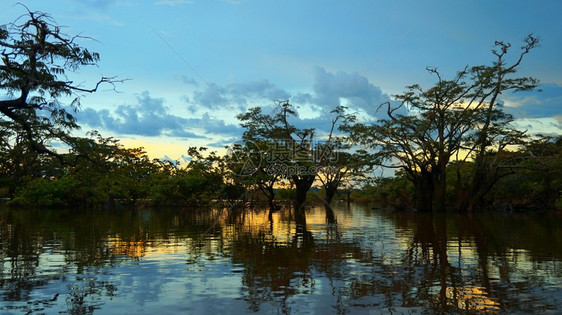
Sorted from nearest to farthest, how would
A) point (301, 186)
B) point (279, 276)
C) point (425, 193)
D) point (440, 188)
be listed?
point (279, 276), point (425, 193), point (440, 188), point (301, 186)

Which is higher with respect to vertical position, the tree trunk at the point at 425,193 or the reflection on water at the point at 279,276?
the tree trunk at the point at 425,193

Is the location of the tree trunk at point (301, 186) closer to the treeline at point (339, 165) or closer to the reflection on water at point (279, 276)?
the treeline at point (339, 165)

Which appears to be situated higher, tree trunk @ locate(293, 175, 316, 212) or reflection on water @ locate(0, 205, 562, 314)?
tree trunk @ locate(293, 175, 316, 212)

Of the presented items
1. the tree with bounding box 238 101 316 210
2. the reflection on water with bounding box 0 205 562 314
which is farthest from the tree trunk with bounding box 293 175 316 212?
the reflection on water with bounding box 0 205 562 314

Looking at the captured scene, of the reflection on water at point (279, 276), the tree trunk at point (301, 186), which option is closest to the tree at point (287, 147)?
the tree trunk at point (301, 186)

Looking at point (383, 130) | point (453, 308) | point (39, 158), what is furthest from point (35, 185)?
point (453, 308)

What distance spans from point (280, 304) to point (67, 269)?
5.78 metres

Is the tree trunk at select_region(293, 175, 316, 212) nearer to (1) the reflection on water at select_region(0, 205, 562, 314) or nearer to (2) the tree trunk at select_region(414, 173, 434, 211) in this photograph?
(2) the tree trunk at select_region(414, 173, 434, 211)

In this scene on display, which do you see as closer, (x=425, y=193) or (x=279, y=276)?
(x=279, y=276)

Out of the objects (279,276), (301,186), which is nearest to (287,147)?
(301,186)

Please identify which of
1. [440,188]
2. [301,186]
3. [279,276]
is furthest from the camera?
[301,186]

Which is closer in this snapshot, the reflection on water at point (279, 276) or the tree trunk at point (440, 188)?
the reflection on water at point (279, 276)

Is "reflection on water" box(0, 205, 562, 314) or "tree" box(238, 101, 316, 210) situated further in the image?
"tree" box(238, 101, 316, 210)

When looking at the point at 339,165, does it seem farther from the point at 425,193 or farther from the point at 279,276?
the point at 279,276
